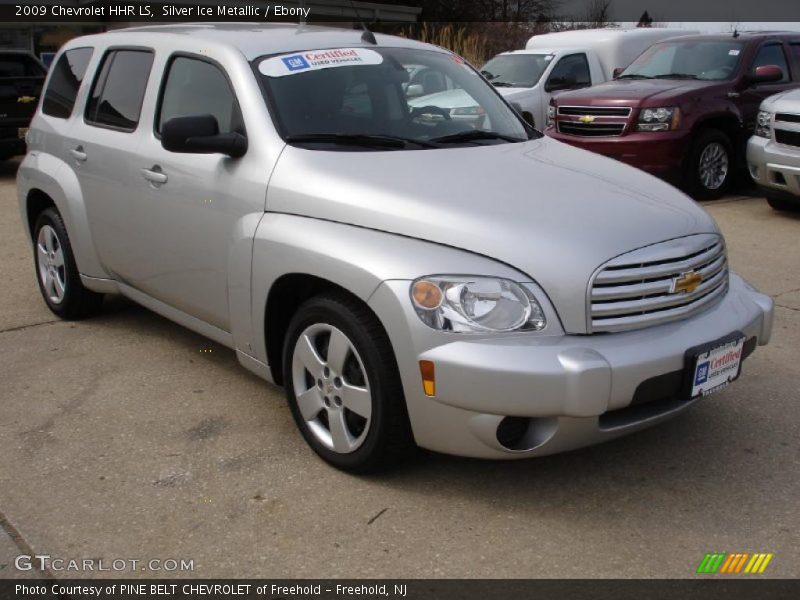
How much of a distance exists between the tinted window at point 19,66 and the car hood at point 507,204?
34.3 ft

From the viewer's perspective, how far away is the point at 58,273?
5738mm

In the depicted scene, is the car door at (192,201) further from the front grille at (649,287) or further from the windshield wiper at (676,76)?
the windshield wiper at (676,76)

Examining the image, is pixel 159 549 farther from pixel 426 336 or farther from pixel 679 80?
pixel 679 80

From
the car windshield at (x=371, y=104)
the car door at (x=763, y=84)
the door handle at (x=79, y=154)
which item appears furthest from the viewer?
the car door at (x=763, y=84)

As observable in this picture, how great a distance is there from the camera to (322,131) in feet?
13.4

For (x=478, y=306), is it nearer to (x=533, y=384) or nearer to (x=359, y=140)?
(x=533, y=384)

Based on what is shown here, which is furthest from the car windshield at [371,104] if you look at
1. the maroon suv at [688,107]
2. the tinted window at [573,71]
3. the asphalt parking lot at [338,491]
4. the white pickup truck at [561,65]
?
the tinted window at [573,71]

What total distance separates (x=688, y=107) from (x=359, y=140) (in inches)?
259

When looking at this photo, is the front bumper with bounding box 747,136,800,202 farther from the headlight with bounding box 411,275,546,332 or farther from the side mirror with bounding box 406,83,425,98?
the headlight with bounding box 411,275,546,332

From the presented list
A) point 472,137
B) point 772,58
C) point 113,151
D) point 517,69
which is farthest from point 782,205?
point 113,151

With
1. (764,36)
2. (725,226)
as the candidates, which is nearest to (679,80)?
(764,36)

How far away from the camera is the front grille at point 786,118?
27.7 ft

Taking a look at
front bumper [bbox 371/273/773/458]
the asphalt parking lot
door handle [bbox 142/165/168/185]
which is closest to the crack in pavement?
the asphalt parking lot

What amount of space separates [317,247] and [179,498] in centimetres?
108
